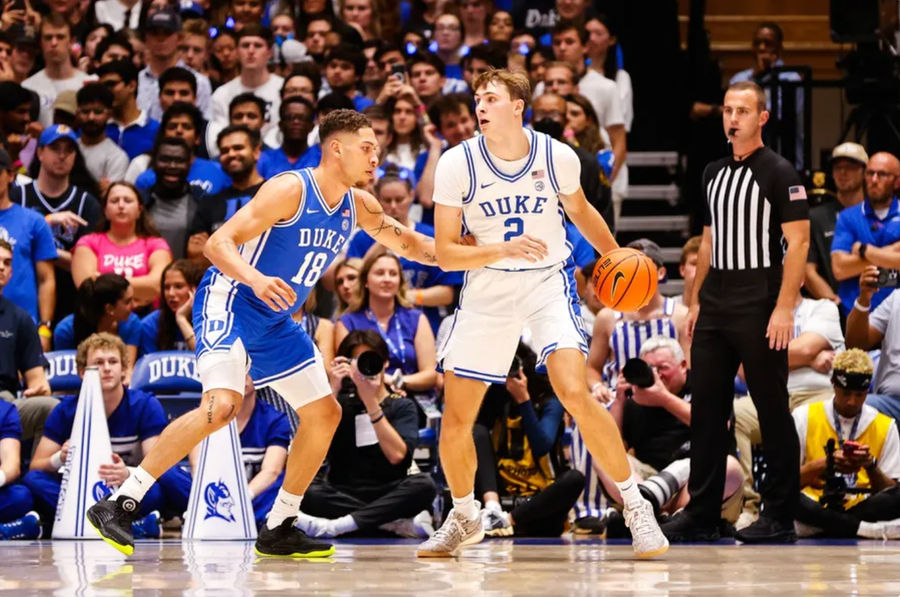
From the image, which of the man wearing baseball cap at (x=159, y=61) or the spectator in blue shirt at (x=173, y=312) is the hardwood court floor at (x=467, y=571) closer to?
the spectator in blue shirt at (x=173, y=312)

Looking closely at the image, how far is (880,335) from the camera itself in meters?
9.19

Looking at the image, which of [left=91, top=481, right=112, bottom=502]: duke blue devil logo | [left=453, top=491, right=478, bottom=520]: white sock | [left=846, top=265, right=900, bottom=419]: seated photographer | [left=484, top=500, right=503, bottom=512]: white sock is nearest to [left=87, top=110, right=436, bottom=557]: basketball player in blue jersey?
[left=453, top=491, right=478, bottom=520]: white sock

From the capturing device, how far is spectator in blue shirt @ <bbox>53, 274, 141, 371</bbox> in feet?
29.9

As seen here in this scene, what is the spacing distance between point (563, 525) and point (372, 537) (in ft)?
3.71

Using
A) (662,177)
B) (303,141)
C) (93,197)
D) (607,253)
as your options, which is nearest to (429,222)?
(303,141)

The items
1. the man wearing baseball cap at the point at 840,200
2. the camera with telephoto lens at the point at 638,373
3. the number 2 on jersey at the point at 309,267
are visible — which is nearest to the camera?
the number 2 on jersey at the point at 309,267

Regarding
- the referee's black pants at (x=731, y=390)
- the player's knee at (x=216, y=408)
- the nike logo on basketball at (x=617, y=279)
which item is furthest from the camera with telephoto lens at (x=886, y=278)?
the player's knee at (x=216, y=408)

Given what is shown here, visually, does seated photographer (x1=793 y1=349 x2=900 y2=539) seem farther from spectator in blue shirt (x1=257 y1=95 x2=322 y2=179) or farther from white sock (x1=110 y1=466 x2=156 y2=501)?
spectator in blue shirt (x1=257 y1=95 x2=322 y2=179)

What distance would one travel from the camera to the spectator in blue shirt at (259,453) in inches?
336

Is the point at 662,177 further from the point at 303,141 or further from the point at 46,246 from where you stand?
the point at 46,246

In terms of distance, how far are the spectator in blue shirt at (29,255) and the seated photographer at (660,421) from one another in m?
3.90

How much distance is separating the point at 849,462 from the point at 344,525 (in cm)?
289

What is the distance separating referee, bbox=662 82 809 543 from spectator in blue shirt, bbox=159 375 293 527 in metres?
2.43

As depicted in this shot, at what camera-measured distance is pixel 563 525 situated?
853cm
